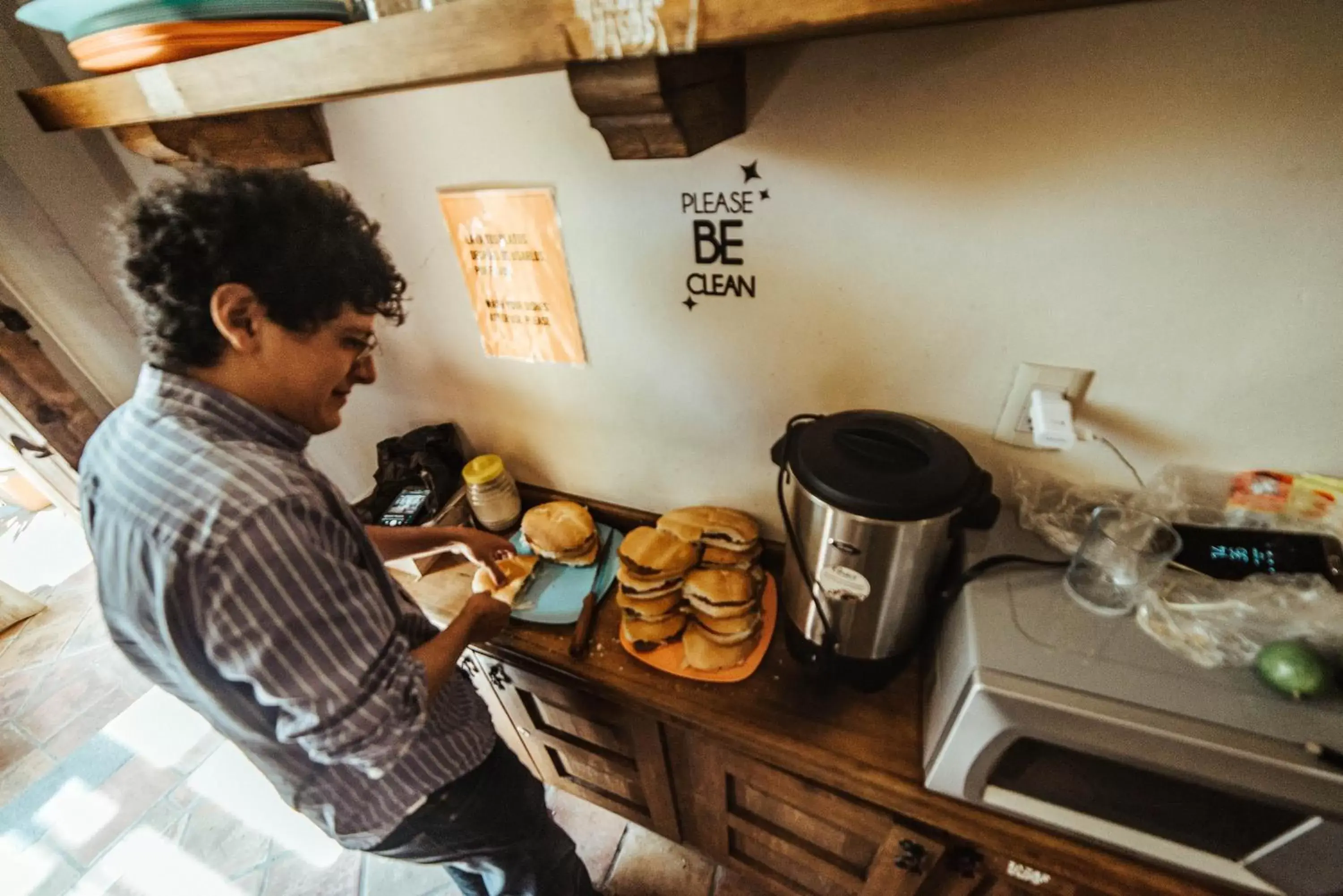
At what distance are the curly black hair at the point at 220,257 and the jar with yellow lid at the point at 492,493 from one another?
1.83ft

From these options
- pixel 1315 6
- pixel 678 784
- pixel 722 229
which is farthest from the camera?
pixel 678 784

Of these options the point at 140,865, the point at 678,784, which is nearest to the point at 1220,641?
the point at 678,784

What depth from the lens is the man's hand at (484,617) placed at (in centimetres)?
90

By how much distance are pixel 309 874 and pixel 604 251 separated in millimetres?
1904

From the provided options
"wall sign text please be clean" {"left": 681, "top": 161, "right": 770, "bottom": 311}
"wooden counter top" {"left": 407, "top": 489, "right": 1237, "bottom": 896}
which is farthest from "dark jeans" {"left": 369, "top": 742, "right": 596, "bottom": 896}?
"wall sign text please be clean" {"left": 681, "top": 161, "right": 770, "bottom": 311}

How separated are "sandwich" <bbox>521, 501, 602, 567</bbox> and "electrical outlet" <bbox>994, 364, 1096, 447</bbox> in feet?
2.68

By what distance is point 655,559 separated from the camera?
959mm

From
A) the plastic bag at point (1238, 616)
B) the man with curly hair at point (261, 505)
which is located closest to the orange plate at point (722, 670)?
the man with curly hair at point (261, 505)

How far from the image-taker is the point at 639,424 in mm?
1104

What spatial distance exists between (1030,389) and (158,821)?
260cm

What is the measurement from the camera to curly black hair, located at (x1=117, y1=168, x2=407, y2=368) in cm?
65

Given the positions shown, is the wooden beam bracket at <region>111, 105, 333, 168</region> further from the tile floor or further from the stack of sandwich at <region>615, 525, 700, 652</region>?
the tile floor

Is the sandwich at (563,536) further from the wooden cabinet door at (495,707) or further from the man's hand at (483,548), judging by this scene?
the wooden cabinet door at (495,707)

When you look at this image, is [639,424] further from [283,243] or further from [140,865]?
[140,865]
